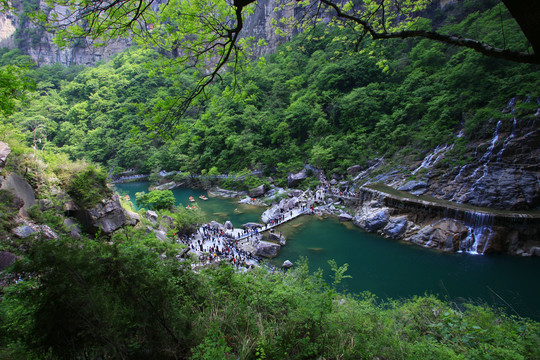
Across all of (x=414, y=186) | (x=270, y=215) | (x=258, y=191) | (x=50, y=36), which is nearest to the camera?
(x=414, y=186)

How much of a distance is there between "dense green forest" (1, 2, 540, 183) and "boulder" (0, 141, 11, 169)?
18.1 ft

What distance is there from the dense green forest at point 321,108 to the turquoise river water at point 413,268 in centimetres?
981

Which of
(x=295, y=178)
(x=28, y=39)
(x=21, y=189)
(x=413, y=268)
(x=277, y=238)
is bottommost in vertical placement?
(x=413, y=268)

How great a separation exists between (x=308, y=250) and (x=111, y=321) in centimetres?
1450

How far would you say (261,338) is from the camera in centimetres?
243

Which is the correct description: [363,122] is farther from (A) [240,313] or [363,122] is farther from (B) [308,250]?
(A) [240,313]

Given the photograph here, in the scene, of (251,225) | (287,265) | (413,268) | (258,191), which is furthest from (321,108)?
(287,265)

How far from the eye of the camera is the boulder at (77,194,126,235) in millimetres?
10336

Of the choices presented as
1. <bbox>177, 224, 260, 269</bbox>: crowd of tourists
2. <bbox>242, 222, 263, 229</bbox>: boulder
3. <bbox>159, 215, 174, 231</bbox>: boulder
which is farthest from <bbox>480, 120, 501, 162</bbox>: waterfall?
<bbox>159, 215, 174, 231</bbox>: boulder

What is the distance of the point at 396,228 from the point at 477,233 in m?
4.27

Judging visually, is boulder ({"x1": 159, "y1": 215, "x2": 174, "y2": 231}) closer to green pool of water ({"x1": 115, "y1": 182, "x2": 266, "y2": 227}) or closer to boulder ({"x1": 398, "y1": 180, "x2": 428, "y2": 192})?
green pool of water ({"x1": 115, "y1": 182, "x2": 266, "y2": 227})

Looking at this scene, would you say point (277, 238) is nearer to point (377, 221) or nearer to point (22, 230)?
point (377, 221)

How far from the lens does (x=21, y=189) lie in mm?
8328

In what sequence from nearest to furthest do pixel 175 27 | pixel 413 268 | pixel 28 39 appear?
pixel 175 27
pixel 413 268
pixel 28 39
